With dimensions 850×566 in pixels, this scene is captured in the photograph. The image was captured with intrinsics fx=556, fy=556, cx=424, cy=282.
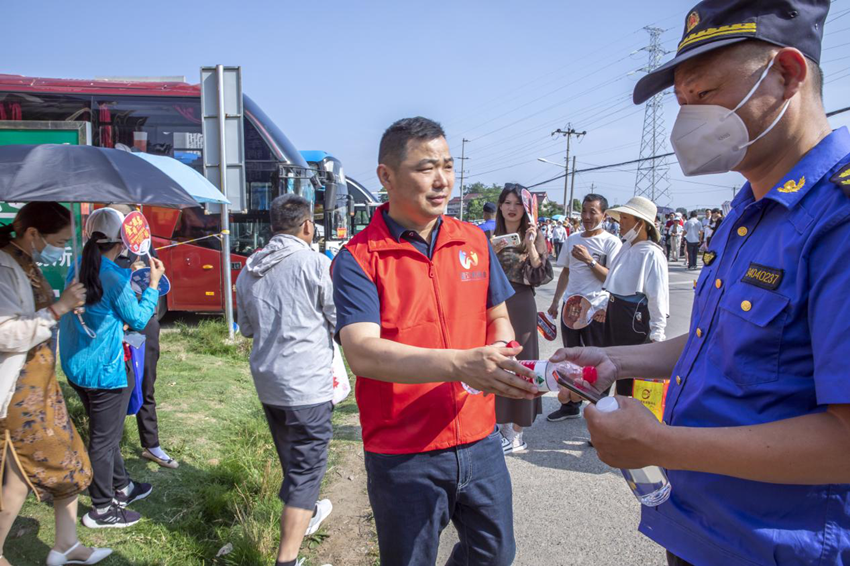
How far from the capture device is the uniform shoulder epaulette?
1.09 m

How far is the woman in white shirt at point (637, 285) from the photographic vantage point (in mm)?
4484

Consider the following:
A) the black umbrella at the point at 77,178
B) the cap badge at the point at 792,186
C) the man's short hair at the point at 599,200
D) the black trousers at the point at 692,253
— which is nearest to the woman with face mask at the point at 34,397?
the black umbrella at the point at 77,178

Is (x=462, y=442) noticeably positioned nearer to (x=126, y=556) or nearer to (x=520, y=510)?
(x=520, y=510)

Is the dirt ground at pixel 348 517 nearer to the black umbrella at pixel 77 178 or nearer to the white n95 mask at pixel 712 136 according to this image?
the black umbrella at pixel 77 178

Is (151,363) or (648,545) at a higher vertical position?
(151,363)

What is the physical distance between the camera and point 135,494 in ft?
12.7

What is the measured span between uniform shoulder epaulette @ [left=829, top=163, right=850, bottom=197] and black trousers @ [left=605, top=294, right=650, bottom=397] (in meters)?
3.54

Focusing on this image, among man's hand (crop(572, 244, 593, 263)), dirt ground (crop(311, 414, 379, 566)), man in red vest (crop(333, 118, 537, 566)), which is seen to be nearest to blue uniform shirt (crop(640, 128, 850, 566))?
man in red vest (crop(333, 118, 537, 566))

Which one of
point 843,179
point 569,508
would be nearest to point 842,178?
point 843,179

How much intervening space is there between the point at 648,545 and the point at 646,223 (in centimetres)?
250

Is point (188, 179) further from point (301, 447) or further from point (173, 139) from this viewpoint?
point (173, 139)

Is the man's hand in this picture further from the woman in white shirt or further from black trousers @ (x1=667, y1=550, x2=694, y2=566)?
black trousers @ (x1=667, y1=550, x2=694, y2=566)

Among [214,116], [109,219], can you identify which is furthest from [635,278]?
[214,116]

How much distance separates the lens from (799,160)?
1.28 meters
